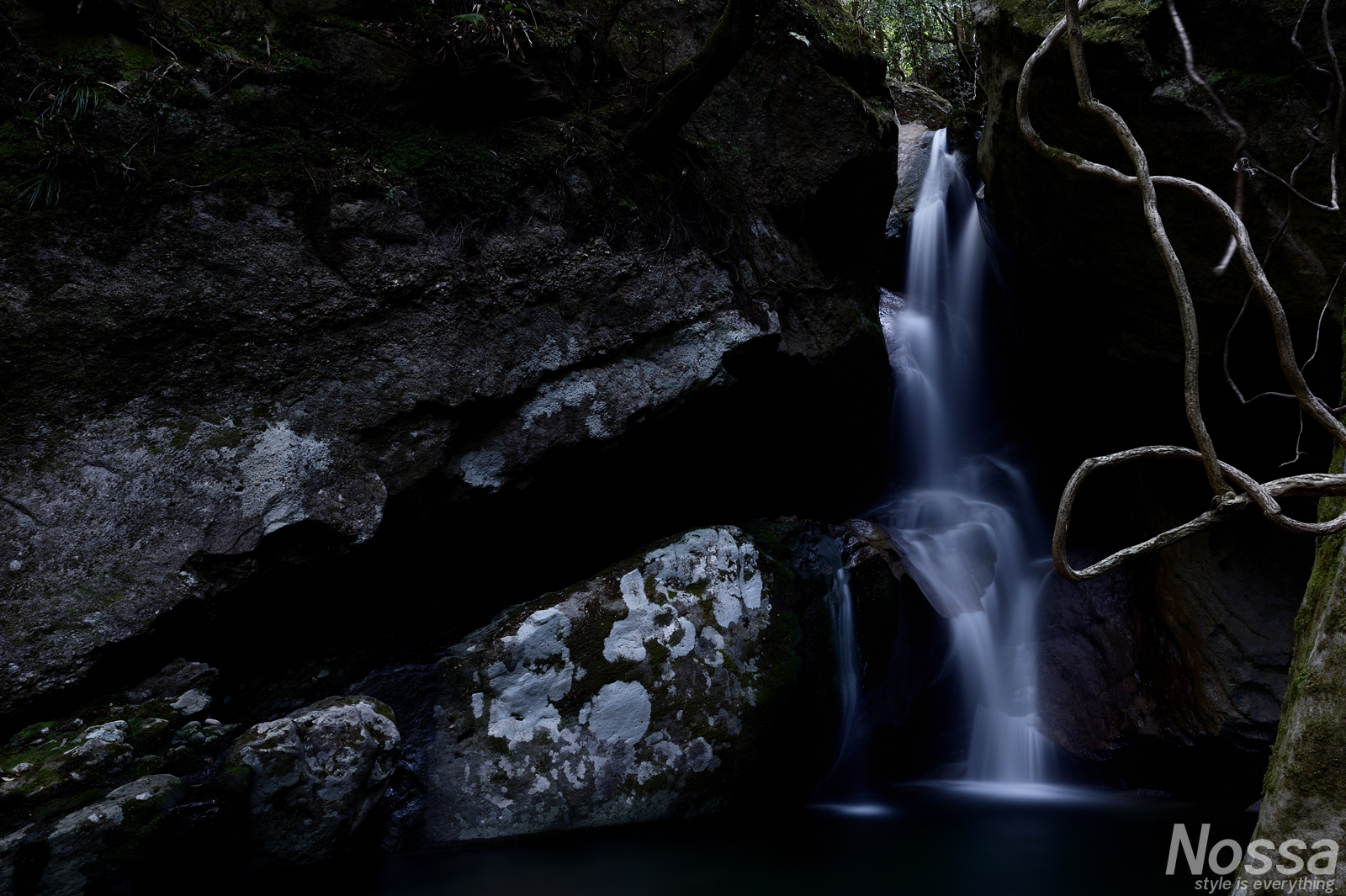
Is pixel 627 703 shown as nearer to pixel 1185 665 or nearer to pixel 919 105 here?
pixel 1185 665

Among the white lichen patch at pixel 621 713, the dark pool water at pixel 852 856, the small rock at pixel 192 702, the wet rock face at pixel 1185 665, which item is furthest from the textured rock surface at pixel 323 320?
the wet rock face at pixel 1185 665

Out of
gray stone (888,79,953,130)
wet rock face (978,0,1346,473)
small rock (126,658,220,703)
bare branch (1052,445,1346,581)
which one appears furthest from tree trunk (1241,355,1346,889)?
gray stone (888,79,953,130)

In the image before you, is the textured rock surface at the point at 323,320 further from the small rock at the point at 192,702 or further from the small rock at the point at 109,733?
the small rock at the point at 192,702

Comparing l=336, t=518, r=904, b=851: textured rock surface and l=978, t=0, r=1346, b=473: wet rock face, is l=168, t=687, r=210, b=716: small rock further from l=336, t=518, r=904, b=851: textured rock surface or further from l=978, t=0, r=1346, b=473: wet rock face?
l=978, t=0, r=1346, b=473: wet rock face

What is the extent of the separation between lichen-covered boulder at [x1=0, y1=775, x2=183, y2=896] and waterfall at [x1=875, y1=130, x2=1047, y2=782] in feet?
16.1

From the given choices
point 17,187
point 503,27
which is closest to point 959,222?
point 503,27

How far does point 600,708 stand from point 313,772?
57.5 inches

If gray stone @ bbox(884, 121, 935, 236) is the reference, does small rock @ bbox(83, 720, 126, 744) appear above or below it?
below

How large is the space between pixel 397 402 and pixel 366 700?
158cm

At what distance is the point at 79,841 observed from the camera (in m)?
2.69

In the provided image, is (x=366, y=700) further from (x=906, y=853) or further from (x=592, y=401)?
(x=906, y=853)

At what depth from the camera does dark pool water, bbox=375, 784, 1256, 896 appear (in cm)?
347

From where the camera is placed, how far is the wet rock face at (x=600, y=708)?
383 centimetres

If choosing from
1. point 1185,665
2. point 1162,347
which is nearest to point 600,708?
point 1185,665
